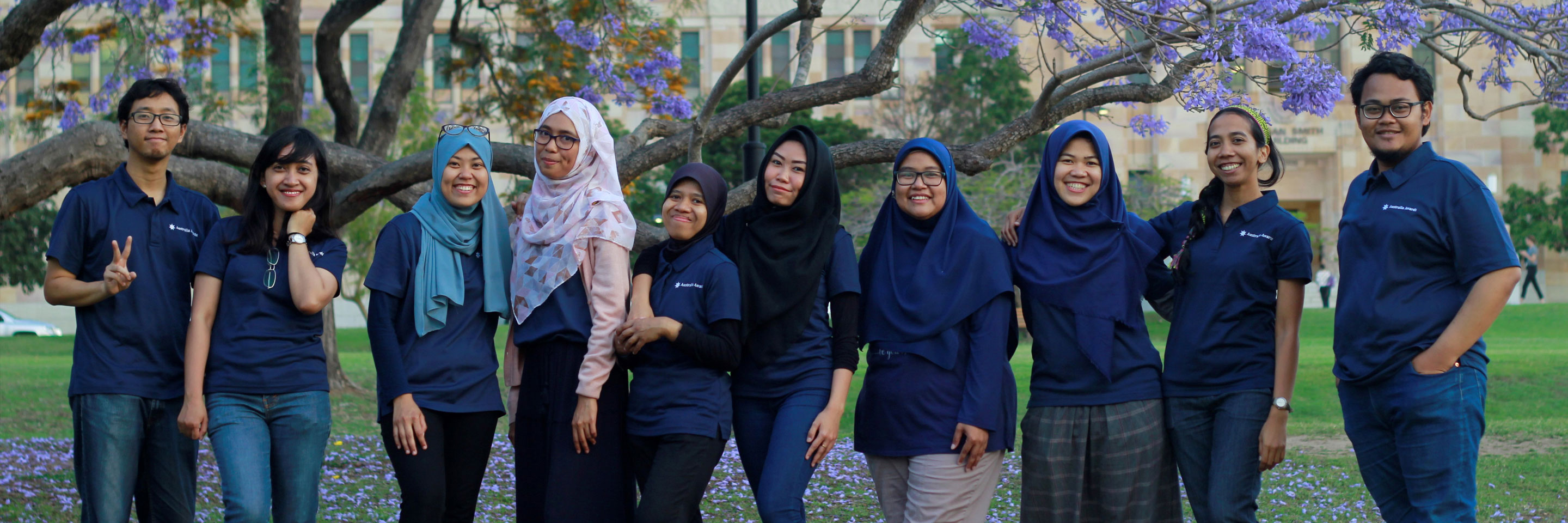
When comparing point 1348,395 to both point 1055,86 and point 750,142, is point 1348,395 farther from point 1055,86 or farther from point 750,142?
point 750,142

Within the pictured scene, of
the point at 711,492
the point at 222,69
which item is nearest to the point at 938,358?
the point at 711,492

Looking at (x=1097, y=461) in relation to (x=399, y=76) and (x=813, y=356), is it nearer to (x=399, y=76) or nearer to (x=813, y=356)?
(x=813, y=356)

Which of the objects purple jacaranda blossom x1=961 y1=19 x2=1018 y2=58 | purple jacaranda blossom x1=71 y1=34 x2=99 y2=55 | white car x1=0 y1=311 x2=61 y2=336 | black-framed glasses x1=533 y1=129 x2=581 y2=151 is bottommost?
white car x1=0 y1=311 x2=61 y2=336

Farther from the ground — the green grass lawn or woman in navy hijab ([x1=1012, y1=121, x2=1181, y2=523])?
woman in navy hijab ([x1=1012, y1=121, x2=1181, y2=523])

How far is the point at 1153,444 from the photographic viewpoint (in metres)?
3.76

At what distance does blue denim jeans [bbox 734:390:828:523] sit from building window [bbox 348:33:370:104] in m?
31.7

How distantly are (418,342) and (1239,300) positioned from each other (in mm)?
2570

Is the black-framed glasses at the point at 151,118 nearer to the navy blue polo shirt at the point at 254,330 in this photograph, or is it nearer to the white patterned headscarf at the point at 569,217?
the navy blue polo shirt at the point at 254,330

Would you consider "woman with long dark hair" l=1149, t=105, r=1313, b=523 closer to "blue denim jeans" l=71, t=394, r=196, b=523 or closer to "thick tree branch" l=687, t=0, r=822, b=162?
"thick tree branch" l=687, t=0, r=822, b=162

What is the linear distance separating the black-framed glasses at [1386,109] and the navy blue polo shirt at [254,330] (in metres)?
3.23

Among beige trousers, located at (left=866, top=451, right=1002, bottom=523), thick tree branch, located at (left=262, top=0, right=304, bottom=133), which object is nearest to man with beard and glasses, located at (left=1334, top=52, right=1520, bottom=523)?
beige trousers, located at (left=866, top=451, right=1002, bottom=523)

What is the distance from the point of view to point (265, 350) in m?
3.68

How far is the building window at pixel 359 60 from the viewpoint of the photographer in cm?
3347

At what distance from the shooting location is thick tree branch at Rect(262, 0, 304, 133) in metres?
10.6
